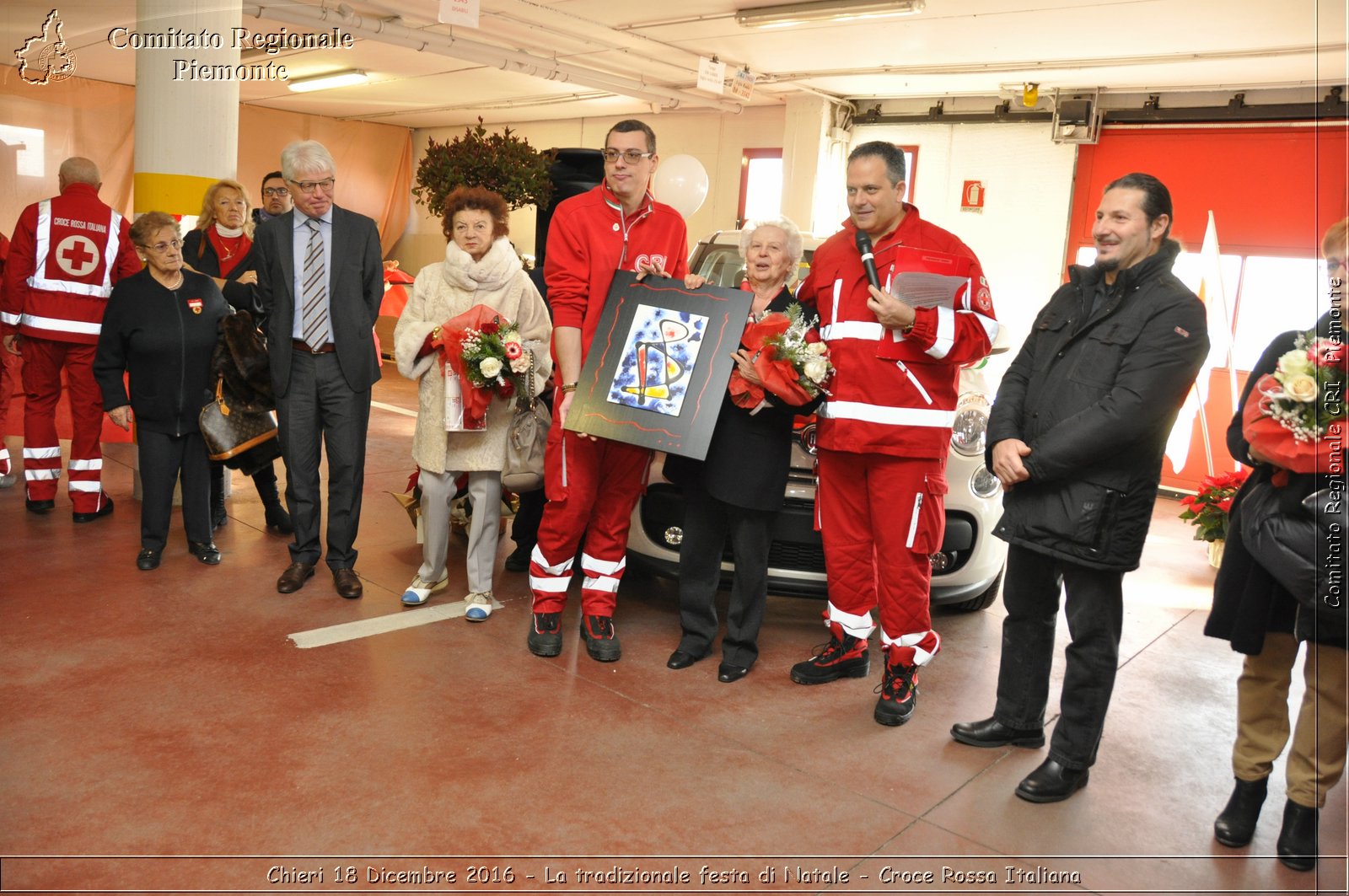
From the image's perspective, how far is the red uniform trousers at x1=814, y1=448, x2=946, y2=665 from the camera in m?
3.55

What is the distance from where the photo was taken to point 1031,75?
31.4ft

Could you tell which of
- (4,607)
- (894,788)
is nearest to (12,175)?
(4,607)

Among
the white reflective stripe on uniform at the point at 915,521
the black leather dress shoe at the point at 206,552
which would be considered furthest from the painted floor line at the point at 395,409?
the white reflective stripe on uniform at the point at 915,521

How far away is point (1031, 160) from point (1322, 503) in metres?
8.52

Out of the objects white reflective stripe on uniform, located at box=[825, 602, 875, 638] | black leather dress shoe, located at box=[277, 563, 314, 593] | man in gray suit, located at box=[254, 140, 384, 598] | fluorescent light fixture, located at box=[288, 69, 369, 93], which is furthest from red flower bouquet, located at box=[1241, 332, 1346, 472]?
fluorescent light fixture, located at box=[288, 69, 369, 93]

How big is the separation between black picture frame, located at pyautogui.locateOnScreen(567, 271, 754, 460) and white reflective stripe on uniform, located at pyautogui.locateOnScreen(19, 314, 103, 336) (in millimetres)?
3259

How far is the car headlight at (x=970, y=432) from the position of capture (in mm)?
4398

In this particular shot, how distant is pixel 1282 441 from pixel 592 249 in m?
2.39

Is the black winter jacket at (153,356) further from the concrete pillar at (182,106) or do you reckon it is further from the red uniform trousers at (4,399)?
the red uniform trousers at (4,399)

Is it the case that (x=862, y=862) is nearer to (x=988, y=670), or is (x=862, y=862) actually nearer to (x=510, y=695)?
(x=510, y=695)

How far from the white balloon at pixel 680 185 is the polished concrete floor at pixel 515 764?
4636 mm

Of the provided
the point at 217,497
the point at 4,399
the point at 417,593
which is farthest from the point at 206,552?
the point at 4,399

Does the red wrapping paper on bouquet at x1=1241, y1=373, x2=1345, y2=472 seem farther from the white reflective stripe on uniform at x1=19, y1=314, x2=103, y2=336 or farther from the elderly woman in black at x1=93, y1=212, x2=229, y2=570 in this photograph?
the white reflective stripe on uniform at x1=19, y1=314, x2=103, y2=336

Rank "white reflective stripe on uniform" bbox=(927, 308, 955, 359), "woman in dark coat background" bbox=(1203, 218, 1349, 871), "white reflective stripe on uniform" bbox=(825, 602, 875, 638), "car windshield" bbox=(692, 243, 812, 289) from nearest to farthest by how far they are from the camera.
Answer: "woman in dark coat background" bbox=(1203, 218, 1349, 871) → "white reflective stripe on uniform" bbox=(927, 308, 955, 359) → "white reflective stripe on uniform" bbox=(825, 602, 875, 638) → "car windshield" bbox=(692, 243, 812, 289)
